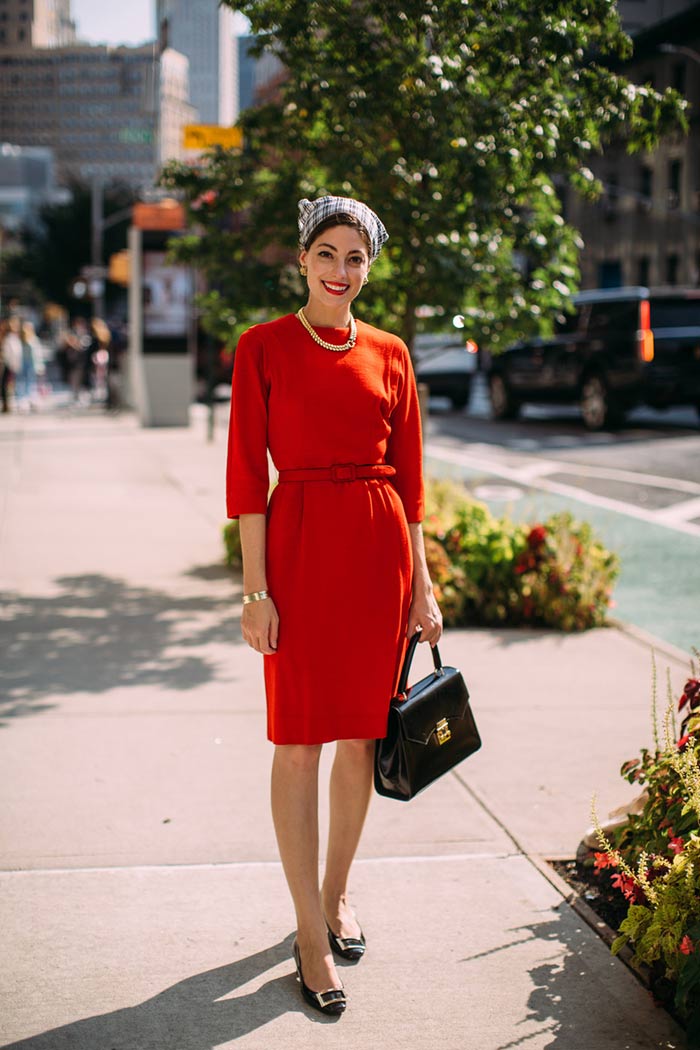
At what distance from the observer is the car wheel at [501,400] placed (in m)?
21.5

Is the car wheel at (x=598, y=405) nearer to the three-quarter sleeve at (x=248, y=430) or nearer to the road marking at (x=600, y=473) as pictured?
the road marking at (x=600, y=473)

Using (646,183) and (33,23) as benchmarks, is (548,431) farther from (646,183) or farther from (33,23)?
(646,183)

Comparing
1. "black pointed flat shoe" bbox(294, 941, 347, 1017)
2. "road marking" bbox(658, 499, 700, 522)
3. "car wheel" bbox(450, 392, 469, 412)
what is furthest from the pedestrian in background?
"black pointed flat shoe" bbox(294, 941, 347, 1017)

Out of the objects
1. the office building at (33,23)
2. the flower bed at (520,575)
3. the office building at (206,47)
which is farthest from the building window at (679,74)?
the flower bed at (520,575)

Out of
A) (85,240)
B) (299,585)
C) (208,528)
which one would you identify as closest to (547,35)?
(299,585)

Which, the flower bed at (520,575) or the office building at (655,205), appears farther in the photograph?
the office building at (655,205)

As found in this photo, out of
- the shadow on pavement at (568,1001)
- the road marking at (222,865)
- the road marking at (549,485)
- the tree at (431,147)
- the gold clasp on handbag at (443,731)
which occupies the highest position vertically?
the tree at (431,147)

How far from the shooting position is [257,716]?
5.27 meters

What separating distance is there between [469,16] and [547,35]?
420 millimetres

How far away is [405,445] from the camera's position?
10.6 ft

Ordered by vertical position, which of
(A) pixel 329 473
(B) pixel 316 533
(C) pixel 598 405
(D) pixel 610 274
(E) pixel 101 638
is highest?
A: (D) pixel 610 274

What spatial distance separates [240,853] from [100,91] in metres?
21.6

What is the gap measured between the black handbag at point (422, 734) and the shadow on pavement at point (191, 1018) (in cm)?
54

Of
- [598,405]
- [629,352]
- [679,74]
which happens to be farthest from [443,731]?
[679,74]
